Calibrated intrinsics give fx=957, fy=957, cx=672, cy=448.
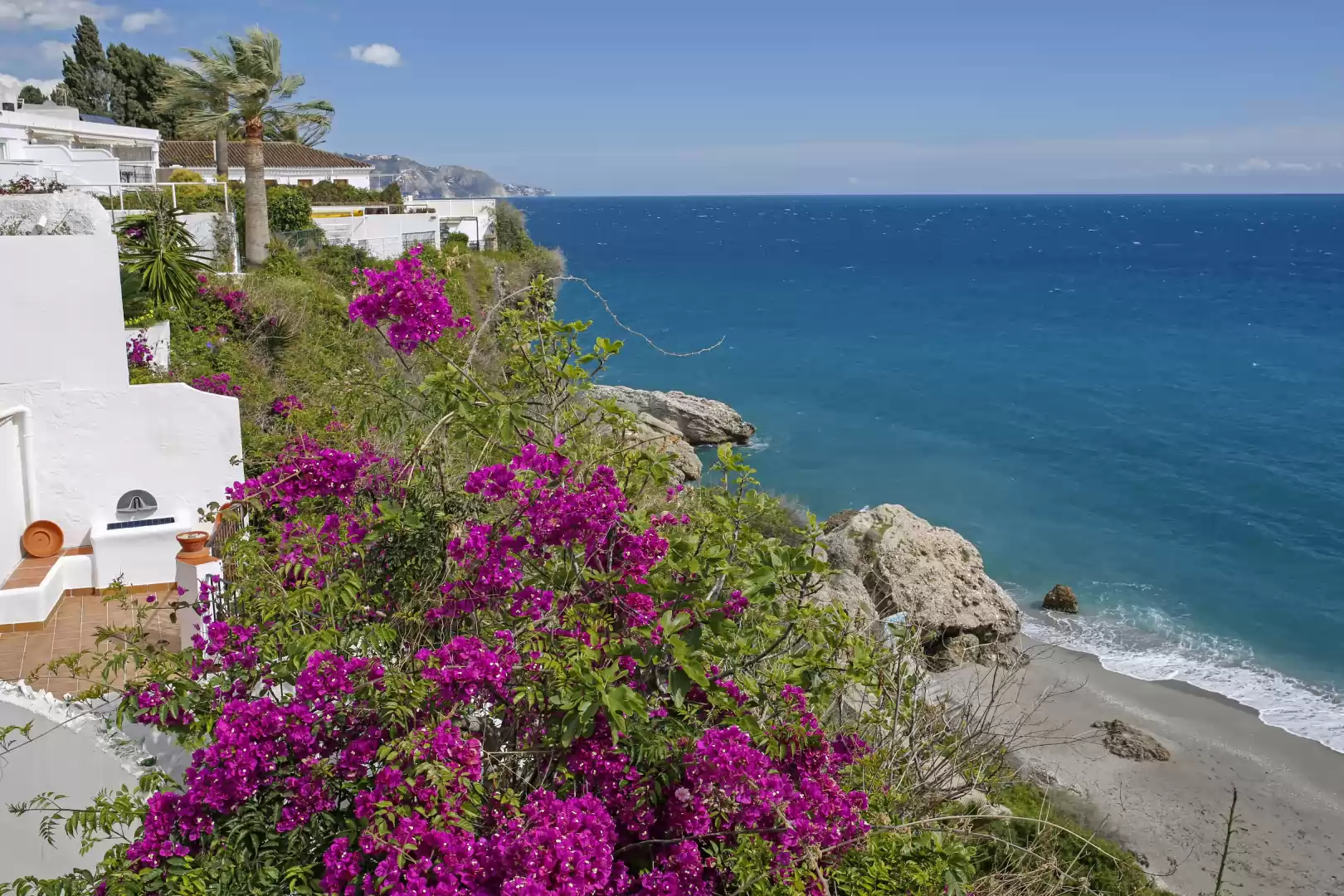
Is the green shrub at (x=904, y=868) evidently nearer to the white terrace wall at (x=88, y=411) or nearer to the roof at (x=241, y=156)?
the white terrace wall at (x=88, y=411)

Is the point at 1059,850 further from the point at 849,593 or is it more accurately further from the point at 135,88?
the point at 135,88

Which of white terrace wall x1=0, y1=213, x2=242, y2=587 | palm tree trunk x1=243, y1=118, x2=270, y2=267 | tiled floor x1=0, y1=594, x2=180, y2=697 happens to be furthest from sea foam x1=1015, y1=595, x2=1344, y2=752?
palm tree trunk x1=243, y1=118, x2=270, y2=267

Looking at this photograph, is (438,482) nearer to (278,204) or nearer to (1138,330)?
(278,204)

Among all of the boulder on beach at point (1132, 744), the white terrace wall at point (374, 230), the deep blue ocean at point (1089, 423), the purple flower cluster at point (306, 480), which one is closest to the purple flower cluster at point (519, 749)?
the purple flower cluster at point (306, 480)

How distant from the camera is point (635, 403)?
93.7ft

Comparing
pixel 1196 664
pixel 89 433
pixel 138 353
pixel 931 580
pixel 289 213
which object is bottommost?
pixel 1196 664

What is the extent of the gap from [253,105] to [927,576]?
1862 cm

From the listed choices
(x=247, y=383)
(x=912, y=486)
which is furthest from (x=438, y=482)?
(x=912, y=486)

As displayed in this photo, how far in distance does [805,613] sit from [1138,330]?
2369 inches

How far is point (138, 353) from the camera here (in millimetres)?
12359

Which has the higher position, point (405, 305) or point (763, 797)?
point (405, 305)

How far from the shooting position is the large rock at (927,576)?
1554 cm

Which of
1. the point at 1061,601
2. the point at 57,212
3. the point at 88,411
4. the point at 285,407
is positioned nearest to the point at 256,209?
the point at 57,212

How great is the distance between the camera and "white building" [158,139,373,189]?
4000cm
